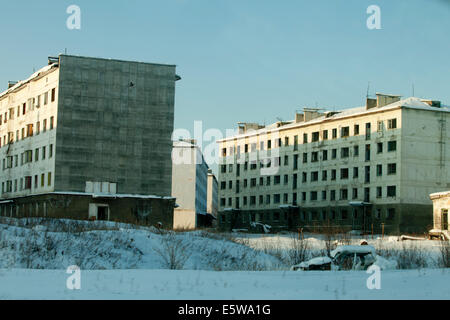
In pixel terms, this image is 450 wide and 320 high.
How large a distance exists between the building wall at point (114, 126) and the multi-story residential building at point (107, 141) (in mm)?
93

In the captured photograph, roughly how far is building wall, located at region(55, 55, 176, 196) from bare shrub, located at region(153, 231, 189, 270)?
26.8 metres

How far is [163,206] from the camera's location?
2576 inches

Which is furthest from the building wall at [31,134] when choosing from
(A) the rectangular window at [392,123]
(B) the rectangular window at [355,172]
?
(A) the rectangular window at [392,123]

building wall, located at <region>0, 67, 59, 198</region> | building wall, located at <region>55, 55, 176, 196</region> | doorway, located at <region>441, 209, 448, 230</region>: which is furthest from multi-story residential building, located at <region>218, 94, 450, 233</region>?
building wall, located at <region>0, 67, 59, 198</region>

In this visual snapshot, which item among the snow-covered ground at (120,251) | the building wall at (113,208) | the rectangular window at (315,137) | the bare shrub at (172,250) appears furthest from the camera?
the rectangular window at (315,137)

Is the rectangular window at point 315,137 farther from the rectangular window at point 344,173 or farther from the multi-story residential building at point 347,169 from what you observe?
the rectangular window at point 344,173

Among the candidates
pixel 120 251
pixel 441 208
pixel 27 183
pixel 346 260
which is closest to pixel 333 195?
pixel 441 208

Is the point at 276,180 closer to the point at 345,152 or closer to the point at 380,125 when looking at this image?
the point at 345,152

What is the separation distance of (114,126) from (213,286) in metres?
53.1

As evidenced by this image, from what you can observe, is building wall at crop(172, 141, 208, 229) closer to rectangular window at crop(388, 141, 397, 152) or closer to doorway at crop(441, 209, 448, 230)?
rectangular window at crop(388, 141, 397, 152)

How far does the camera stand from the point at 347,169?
256 feet

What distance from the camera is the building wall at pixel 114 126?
63938 mm
